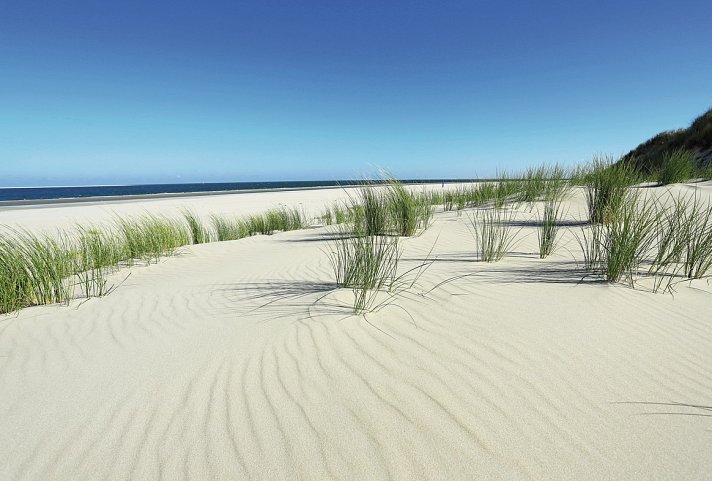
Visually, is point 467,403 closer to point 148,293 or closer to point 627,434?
point 627,434

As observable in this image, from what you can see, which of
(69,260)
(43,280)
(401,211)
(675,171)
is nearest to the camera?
(43,280)

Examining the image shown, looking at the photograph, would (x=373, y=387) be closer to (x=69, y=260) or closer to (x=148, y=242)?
(x=69, y=260)

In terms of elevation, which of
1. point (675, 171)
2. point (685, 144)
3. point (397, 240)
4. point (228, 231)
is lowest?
point (228, 231)

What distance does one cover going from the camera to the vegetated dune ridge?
4.35ft

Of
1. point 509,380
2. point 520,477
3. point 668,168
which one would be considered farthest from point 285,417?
point 668,168

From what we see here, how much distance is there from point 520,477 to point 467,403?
1.21ft

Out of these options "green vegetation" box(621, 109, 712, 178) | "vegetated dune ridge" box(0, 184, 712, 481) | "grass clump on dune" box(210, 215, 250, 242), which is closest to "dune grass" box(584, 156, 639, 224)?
"vegetated dune ridge" box(0, 184, 712, 481)

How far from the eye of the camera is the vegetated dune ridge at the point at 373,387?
4.35ft

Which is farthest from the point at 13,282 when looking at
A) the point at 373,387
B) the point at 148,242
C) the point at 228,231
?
the point at 228,231

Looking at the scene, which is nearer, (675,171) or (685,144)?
(675,171)

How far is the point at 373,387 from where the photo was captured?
171 cm

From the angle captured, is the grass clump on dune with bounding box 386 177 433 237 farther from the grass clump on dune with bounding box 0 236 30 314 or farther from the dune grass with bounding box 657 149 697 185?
the dune grass with bounding box 657 149 697 185

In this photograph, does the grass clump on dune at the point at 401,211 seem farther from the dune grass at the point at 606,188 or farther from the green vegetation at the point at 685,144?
the green vegetation at the point at 685,144

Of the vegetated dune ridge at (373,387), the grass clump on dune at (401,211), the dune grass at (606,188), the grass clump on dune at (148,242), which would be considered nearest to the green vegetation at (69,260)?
the grass clump on dune at (148,242)
